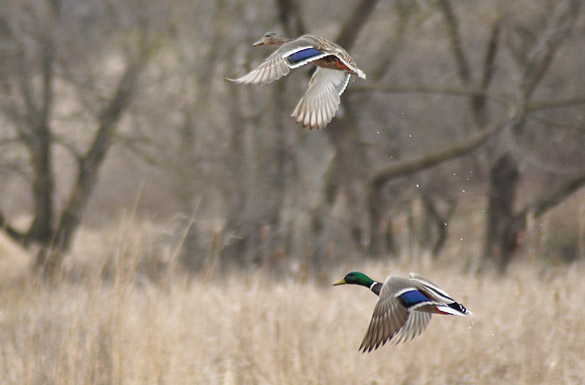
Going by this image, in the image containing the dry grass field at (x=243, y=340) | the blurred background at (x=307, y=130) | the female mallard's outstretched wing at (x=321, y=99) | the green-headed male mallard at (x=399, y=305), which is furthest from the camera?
the blurred background at (x=307, y=130)

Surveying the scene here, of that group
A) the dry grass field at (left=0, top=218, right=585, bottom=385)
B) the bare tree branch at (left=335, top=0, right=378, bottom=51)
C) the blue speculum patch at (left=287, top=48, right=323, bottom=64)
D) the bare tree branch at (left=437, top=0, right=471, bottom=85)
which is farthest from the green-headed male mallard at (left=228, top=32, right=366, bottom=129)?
the bare tree branch at (left=437, top=0, right=471, bottom=85)

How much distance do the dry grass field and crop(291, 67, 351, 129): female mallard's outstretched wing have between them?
1.74 m

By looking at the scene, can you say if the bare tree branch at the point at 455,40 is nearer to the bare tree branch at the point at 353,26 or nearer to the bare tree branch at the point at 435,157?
the bare tree branch at the point at 353,26

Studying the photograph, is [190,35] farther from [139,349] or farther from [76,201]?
[139,349]

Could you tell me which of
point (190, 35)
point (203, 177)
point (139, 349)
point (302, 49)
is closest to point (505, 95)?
point (203, 177)

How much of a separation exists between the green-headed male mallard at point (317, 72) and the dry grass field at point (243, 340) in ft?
5.80

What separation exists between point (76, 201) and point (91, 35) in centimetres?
273

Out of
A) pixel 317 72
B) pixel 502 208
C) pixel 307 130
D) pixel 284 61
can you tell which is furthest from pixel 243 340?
pixel 307 130

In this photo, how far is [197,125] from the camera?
11.3 metres

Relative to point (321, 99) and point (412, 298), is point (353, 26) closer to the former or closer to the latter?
point (321, 99)

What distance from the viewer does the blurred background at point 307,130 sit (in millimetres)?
9750

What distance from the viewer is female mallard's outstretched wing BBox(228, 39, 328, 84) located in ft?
7.00

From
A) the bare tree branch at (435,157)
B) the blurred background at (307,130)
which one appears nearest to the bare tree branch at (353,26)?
the blurred background at (307,130)

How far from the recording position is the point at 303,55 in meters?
2.16
